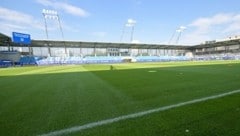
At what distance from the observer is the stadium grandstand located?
58.8 m

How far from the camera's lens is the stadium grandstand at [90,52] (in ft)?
193

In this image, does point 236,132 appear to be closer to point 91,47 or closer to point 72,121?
point 72,121

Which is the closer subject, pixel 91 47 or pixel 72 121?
pixel 72 121

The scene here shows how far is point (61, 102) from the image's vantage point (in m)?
5.65

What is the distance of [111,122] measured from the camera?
12.4 ft

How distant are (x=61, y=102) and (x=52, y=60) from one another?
59.3 m

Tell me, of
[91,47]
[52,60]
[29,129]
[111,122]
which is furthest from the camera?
[91,47]

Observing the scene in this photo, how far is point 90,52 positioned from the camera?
240 ft

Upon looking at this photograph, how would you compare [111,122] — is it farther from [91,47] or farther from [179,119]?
[91,47]

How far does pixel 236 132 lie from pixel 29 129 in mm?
3354

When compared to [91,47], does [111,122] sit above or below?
below

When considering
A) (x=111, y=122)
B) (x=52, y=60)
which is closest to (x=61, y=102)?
(x=111, y=122)

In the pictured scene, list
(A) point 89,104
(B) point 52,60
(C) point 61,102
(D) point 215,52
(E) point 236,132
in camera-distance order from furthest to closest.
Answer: (D) point 215,52 < (B) point 52,60 < (C) point 61,102 < (A) point 89,104 < (E) point 236,132

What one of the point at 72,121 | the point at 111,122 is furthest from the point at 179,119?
the point at 72,121
